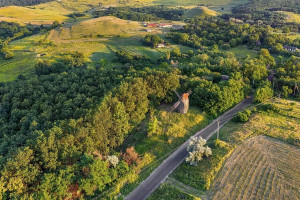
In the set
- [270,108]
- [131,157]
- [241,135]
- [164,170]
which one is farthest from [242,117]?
[131,157]

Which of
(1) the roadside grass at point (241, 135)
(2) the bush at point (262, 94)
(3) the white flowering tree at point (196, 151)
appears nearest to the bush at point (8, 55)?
(3) the white flowering tree at point (196, 151)

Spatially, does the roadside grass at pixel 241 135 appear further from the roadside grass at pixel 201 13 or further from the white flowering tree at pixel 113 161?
the roadside grass at pixel 201 13

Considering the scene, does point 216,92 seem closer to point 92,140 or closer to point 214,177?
point 214,177

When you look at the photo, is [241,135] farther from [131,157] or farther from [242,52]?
[242,52]

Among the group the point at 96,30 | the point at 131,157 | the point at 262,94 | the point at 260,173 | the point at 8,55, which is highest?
the point at 96,30

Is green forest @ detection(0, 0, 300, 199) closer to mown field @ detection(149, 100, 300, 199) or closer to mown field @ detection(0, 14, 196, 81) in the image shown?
mown field @ detection(149, 100, 300, 199)

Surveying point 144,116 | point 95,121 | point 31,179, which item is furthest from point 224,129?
point 31,179
